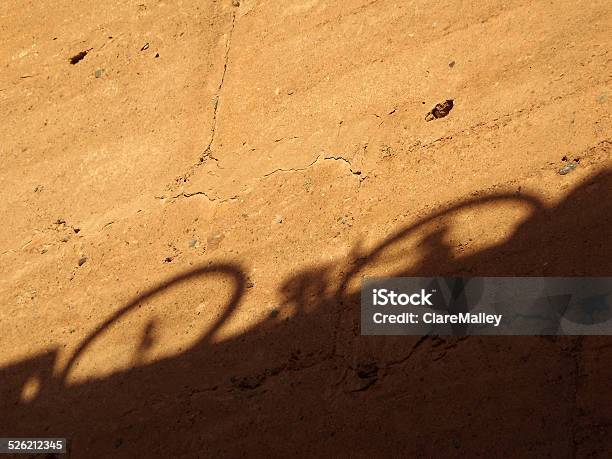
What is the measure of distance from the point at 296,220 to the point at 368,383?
0.96 metres

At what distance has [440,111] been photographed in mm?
3559

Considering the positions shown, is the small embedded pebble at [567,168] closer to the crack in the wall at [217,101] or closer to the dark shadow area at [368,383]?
the dark shadow area at [368,383]

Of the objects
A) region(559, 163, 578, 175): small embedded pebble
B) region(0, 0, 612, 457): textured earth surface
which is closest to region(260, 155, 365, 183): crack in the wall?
region(0, 0, 612, 457): textured earth surface

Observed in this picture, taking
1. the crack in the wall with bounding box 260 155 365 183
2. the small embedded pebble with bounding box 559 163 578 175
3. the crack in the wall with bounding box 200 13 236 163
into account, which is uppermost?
the crack in the wall with bounding box 200 13 236 163

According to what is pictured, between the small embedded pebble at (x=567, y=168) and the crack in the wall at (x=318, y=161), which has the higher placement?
the crack in the wall at (x=318, y=161)

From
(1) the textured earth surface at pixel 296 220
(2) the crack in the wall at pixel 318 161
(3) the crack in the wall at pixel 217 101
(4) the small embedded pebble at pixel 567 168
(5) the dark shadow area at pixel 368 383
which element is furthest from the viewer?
(3) the crack in the wall at pixel 217 101

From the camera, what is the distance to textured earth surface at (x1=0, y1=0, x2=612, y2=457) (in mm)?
2828

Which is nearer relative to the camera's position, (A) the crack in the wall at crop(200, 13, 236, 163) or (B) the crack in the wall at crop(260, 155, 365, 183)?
(B) the crack in the wall at crop(260, 155, 365, 183)

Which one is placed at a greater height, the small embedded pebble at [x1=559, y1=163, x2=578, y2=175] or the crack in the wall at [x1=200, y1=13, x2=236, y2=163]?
the crack in the wall at [x1=200, y1=13, x2=236, y2=163]

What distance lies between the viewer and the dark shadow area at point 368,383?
2.60 metres

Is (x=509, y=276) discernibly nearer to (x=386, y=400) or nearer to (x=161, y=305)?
(x=386, y=400)

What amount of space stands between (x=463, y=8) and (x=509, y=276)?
5.13 ft

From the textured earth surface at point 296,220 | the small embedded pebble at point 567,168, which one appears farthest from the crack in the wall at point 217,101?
the small embedded pebble at point 567,168

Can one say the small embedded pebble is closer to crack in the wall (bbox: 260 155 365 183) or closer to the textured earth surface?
the textured earth surface
